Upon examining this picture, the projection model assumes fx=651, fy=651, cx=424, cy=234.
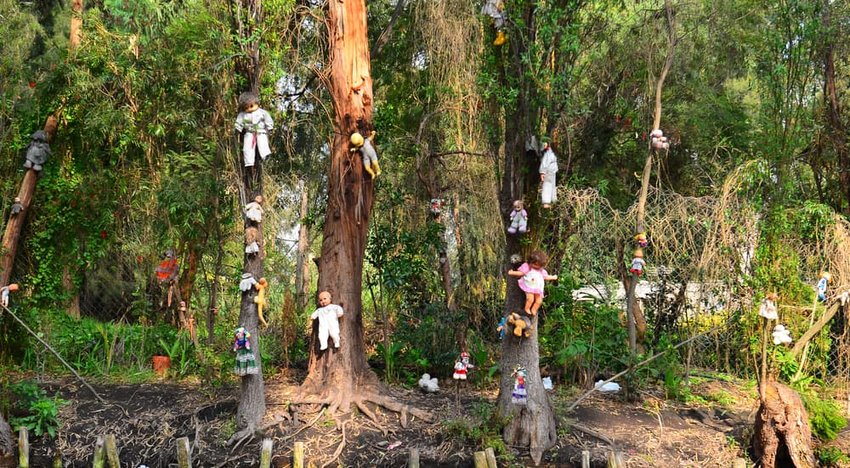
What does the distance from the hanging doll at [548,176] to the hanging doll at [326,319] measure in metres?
2.20

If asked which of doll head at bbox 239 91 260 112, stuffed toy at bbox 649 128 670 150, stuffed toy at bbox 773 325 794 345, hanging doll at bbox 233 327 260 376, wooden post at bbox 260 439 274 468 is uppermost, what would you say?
doll head at bbox 239 91 260 112

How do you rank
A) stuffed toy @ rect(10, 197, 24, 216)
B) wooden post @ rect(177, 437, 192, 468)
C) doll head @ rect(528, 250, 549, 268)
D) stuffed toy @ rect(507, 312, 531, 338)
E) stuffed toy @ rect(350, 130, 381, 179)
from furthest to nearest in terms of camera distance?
stuffed toy @ rect(10, 197, 24, 216), stuffed toy @ rect(350, 130, 381, 179), wooden post @ rect(177, 437, 192, 468), stuffed toy @ rect(507, 312, 531, 338), doll head @ rect(528, 250, 549, 268)

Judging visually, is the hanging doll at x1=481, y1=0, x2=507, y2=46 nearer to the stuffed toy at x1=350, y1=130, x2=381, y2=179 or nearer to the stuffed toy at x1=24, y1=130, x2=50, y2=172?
the stuffed toy at x1=350, y1=130, x2=381, y2=179

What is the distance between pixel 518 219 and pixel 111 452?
12.1ft

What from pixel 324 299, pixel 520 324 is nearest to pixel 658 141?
pixel 520 324

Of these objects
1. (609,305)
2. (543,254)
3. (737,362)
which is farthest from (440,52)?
(737,362)

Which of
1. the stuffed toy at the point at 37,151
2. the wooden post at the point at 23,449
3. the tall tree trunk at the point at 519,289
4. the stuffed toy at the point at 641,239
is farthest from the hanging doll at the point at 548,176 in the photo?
the stuffed toy at the point at 37,151

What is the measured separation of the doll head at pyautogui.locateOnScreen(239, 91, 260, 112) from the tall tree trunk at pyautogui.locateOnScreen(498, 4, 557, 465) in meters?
2.02

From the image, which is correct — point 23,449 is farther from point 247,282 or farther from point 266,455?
point 247,282

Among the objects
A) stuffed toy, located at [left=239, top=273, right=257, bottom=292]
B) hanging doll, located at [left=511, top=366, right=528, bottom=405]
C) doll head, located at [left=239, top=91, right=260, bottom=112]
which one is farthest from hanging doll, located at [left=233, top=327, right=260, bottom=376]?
hanging doll, located at [left=511, top=366, right=528, bottom=405]

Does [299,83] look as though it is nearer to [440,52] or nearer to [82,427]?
[440,52]

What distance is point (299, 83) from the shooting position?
6902 millimetres

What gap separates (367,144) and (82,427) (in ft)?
11.7

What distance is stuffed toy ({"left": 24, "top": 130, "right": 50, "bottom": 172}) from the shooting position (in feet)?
25.0
